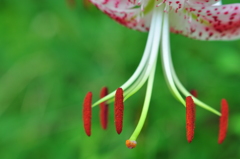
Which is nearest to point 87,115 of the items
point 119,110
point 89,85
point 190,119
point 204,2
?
point 119,110

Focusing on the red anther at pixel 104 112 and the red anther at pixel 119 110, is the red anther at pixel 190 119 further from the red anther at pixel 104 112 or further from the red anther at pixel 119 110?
the red anther at pixel 104 112

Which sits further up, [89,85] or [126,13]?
[126,13]

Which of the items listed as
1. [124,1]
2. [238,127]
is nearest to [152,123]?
[238,127]

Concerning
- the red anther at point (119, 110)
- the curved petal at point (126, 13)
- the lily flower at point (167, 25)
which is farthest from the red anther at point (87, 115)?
the curved petal at point (126, 13)

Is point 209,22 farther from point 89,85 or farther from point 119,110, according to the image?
point 89,85

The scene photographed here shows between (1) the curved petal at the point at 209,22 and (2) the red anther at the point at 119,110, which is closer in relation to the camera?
(2) the red anther at the point at 119,110

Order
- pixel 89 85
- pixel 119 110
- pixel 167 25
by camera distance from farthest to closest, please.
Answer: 1. pixel 89 85
2. pixel 167 25
3. pixel 119 110

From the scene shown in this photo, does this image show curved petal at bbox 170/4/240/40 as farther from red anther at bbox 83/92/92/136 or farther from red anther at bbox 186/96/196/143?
red anther at bbox 83/92/92/136
